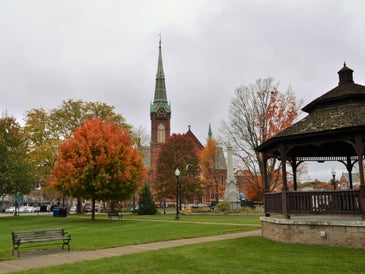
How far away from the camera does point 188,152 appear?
182 ft

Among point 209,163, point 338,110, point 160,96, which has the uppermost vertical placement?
point 160,96

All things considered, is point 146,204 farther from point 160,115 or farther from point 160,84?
point 160,84

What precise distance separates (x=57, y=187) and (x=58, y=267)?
2248 centimetres

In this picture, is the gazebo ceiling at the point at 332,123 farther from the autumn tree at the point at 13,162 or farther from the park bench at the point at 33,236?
the autumn tree at the point at 13,162

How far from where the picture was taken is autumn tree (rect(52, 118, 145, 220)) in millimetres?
30016

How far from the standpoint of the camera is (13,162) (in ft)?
131

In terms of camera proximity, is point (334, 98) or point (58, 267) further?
point (334, 98)

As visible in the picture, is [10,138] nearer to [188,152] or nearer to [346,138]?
[188,152]

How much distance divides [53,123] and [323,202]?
38.8 m

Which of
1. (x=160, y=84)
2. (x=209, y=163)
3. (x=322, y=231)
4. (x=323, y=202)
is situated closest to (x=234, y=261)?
(x=322, y=231)

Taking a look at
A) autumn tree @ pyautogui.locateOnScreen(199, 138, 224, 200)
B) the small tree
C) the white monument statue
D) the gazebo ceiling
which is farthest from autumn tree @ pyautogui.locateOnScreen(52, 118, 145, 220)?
autumn tree @ pyautogui.locateOnScreen(199, 138, 224, 200)

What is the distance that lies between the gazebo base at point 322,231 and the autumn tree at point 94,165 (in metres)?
17.8

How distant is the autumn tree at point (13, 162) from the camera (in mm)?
39500

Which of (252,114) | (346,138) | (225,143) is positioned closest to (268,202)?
(346,138)
